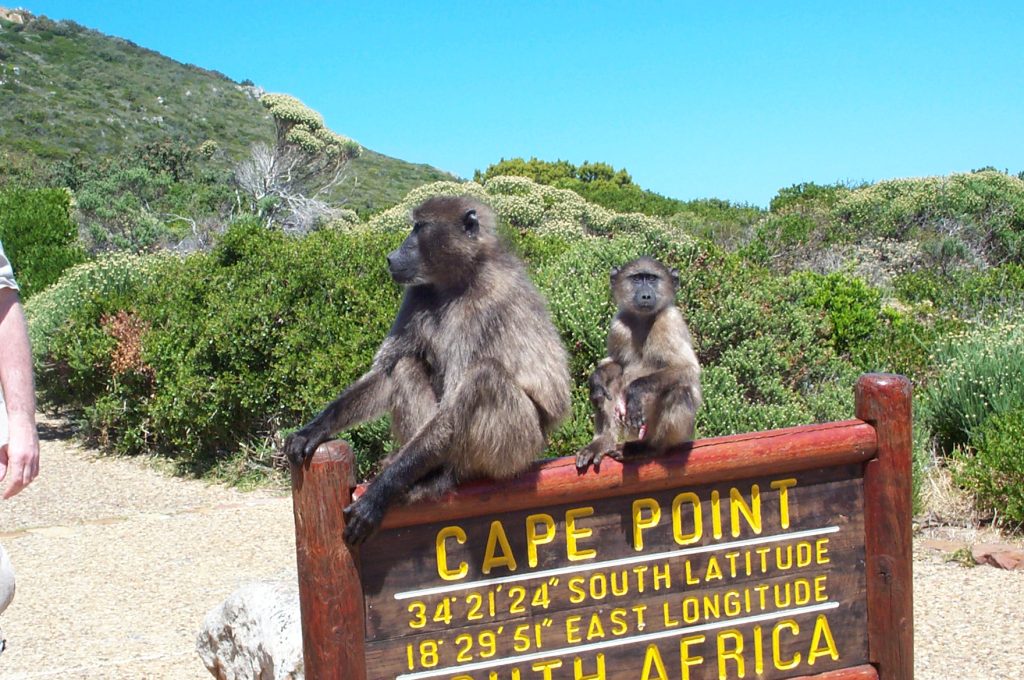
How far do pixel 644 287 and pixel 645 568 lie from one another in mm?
1449

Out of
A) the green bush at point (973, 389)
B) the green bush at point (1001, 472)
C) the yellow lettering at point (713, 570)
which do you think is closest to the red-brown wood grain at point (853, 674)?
the yellow lettering at point (713, 570)

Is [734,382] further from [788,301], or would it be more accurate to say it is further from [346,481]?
[346,481]

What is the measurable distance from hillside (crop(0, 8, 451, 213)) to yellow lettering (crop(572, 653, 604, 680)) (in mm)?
25736

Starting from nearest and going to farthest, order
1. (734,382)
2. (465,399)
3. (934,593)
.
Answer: (465,399)
(934,593)
(734,382)

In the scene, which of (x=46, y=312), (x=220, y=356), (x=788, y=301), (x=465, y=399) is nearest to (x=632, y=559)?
(x=465, y=399)

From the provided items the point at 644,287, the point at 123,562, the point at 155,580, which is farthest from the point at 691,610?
the point at 123,562

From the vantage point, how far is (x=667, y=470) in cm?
252

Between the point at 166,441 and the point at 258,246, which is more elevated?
the point at 258,246

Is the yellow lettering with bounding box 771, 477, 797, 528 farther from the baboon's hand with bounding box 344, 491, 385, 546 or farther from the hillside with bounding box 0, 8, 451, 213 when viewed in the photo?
the hillside with bounding box 0, 8, 451, 213

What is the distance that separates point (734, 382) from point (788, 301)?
1.40 meters

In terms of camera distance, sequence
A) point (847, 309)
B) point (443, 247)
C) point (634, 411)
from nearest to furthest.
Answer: point (634, 411) < point (443, 247) < point (847, 309)

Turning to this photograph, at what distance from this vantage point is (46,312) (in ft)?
32.2

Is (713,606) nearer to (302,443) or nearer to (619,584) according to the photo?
(619,584)

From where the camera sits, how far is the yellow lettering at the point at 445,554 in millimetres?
2346
